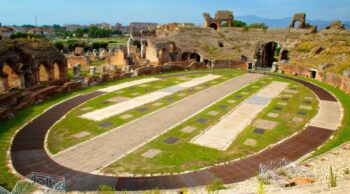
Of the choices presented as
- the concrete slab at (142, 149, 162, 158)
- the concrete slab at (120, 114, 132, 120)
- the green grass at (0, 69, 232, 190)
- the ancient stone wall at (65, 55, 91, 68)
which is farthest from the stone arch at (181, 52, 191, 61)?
the concrete slab at (142, 149, 162, 158)

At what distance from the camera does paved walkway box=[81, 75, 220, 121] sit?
20.4m

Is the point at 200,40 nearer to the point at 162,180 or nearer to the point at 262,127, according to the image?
the point at 262,127

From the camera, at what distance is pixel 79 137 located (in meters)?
16.5

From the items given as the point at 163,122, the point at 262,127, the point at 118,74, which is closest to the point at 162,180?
the point at 163,122

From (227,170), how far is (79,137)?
8846mm

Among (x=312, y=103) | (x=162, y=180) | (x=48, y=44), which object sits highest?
(x=48, y=44)

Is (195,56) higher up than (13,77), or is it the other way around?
(195,56)

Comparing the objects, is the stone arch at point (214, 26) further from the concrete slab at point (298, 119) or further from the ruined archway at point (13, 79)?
the concrete slab at point (298, 119)

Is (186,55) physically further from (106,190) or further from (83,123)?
(106,190)

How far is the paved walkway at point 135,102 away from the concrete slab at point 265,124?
9381 millimetres

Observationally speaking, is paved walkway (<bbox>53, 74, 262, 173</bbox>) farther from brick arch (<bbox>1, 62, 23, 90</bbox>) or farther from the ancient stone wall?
the ancient stone wall

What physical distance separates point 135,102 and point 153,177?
40.0 feet

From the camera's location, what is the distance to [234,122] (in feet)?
63.0

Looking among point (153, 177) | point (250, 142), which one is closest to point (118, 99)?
point (250, 142)
